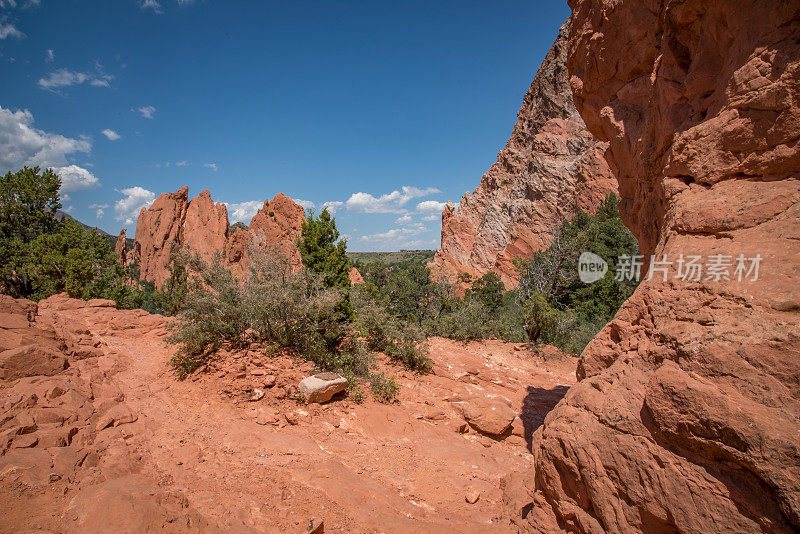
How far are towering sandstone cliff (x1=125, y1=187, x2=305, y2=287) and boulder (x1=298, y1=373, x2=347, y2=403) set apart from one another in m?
24.7

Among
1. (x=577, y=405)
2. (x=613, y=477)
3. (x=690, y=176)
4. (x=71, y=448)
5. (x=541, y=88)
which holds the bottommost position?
(x=71, y=448)

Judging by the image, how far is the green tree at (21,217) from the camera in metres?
16.8

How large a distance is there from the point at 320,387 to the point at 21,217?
74.0 ft

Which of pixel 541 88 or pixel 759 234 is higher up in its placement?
pixel 541 88

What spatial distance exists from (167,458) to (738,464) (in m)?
5.89

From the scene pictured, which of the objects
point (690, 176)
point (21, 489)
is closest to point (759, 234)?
point (690, 176)

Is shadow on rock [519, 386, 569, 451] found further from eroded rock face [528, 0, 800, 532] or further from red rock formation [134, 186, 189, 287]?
red rock formation [134, 186, 189, 287]

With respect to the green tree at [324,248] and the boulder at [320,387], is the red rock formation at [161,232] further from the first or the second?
the boulder at [320,387]

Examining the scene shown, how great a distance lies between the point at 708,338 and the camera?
275 cm

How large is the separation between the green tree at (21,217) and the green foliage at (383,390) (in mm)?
19826

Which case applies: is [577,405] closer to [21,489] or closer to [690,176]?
[690,176]

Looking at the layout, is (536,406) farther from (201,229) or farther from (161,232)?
(161,232)

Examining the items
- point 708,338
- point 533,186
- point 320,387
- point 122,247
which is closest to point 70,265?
point 320,387

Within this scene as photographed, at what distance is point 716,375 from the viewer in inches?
101
